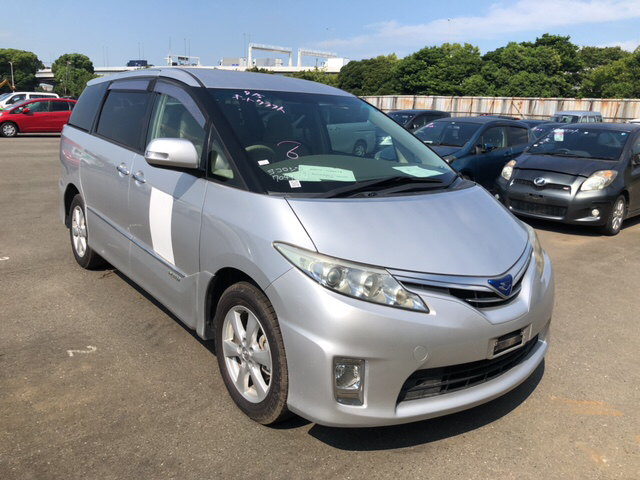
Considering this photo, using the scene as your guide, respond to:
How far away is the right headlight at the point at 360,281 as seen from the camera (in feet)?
7.98

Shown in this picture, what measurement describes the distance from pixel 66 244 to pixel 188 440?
4.18 m

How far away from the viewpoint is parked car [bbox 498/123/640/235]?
746 centimetres

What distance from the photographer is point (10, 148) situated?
1722 centimetres

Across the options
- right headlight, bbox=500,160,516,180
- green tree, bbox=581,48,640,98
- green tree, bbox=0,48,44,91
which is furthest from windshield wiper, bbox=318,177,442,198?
green tree, bbox=0,48,44,91

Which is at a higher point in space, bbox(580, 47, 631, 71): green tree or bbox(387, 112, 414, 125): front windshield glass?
bbox(580, 47, 631, 71): green tree

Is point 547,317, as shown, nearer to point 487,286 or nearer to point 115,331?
point 487,286

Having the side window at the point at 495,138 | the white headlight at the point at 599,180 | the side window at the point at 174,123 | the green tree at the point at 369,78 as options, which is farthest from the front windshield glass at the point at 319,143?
the green tree at the point at 369,78

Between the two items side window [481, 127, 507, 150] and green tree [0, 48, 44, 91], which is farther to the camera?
green tree [0, 48, 44, 91]

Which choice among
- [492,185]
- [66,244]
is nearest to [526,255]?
[66,244]

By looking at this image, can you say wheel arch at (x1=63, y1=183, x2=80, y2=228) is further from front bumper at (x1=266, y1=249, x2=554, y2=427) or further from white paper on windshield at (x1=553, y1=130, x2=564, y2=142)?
white paper on windshield at (x1=553, y1=130, x2=564, y2=142)

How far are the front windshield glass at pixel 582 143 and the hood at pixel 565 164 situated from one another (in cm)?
21

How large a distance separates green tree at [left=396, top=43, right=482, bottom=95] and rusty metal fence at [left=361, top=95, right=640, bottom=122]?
76.4 feet

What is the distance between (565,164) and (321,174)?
5.98 m

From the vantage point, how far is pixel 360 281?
2453 millimetres
